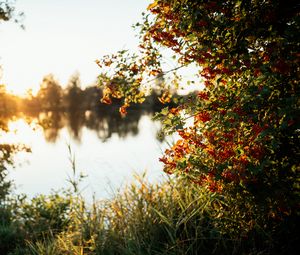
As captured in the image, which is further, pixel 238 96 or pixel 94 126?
pixel 94 126

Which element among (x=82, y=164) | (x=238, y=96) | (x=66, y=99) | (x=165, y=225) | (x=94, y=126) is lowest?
(x=165, y=225)

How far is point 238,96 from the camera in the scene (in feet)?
11.7

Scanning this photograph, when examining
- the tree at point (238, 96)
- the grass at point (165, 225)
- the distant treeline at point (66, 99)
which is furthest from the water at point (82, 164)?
the distant treeline at point (66, 99)

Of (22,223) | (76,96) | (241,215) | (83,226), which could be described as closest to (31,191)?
(22,223)

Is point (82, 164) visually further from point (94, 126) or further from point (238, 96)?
point (94, 126)

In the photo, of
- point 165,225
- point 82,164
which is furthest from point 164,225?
point 82,164

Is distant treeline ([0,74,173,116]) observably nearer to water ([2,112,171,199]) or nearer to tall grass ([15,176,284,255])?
water ([2,112,171,199])

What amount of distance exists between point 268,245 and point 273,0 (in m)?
2.64

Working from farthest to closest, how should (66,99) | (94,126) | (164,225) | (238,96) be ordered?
(66,99) → (94,126) → (164,225) → (238,96)

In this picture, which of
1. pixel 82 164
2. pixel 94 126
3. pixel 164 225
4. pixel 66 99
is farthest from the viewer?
pixel 66 99

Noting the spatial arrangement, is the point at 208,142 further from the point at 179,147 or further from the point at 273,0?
the point at 273,0

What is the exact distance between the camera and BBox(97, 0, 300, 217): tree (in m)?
3.49

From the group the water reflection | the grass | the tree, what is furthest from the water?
the tree

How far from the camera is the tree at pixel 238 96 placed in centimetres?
349
